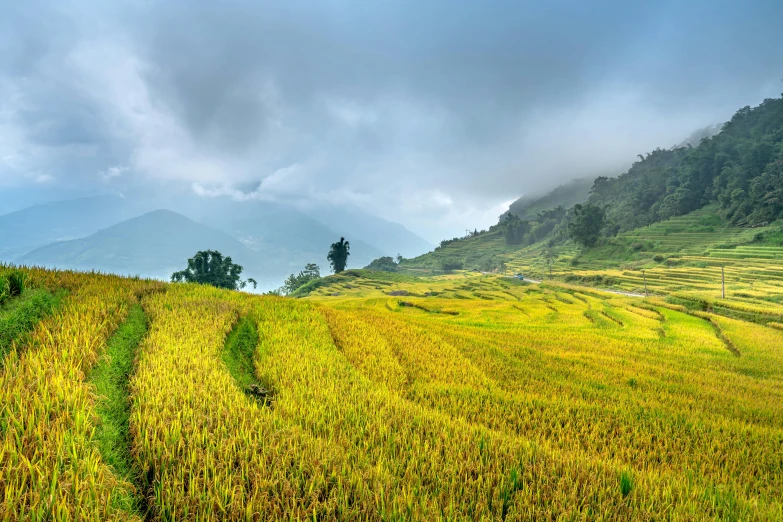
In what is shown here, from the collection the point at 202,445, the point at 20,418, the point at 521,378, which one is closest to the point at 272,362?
the point at 202,445

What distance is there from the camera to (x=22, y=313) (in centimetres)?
421

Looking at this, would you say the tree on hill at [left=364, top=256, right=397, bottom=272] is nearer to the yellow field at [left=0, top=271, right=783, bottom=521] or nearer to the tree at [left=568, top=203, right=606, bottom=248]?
the tree at [left=568, top=203, right=606, bottom=248]

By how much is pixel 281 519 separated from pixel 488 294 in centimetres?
3913

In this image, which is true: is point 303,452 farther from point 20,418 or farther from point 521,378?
point 521,378

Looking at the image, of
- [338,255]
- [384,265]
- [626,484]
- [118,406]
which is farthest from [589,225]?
[118,406]

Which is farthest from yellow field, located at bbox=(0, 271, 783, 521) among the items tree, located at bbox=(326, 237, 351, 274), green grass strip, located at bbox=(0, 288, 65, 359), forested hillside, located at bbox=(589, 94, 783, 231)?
forested hillside, located at bbox=(589, 94, 783, 231)

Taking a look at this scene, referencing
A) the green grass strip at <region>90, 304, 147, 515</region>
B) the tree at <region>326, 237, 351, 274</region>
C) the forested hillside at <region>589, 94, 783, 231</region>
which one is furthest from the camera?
the tree at <region>326, 237, 351, 274</region>

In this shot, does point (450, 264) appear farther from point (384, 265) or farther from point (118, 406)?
point (118, 406)

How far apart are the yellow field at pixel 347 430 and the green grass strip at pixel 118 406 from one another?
0.20 ft

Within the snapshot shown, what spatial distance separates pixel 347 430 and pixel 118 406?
2.33m

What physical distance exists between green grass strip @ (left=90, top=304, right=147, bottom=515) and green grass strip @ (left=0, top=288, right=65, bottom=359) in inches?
35.1

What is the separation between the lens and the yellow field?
2.30 meters

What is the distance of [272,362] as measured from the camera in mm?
5098

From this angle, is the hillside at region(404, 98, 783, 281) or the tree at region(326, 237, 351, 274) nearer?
the hillside at region(404, 98, 783, 281)
